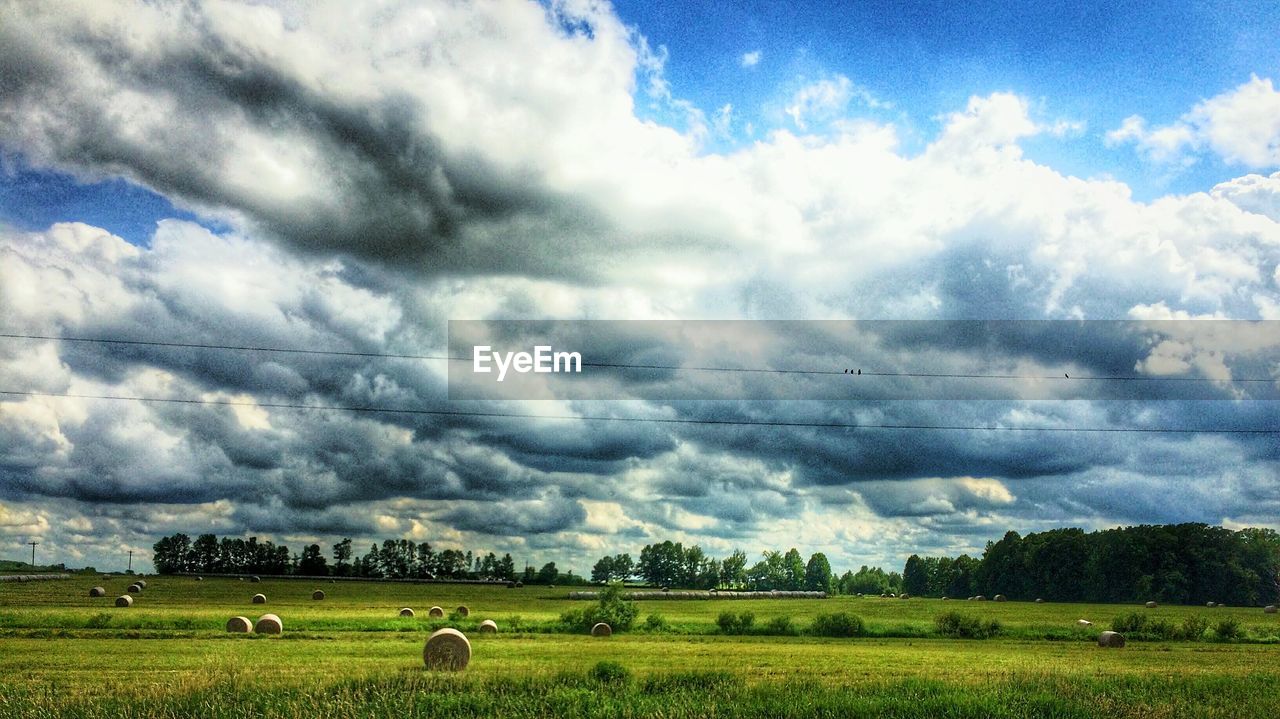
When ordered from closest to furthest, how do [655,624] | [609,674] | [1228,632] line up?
[609,674] < [1228,632] < [655,624]

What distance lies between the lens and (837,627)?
186 feet

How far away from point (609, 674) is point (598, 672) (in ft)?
1.12

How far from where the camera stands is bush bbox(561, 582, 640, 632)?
52938mm

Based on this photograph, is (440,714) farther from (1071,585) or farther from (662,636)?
(1071,585)

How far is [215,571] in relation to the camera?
15562 cm

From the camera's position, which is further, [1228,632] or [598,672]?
[1228,632]

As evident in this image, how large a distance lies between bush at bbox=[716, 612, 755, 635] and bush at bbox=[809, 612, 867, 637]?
13.1 feet

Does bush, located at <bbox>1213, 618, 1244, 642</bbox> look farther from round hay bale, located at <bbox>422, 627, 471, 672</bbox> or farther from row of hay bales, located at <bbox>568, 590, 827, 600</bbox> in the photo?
row of hay bales, located at <bbox>568, 590, 827, 600</bbox>

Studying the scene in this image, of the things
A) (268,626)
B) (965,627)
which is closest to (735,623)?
(965,627)

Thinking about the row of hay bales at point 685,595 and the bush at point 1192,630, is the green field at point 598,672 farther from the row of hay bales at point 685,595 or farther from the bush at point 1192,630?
the row of hay bales at point 685,595

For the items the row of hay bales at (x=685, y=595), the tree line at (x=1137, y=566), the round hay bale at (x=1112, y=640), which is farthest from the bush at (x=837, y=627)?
the tree line at (x=1137, y=566)

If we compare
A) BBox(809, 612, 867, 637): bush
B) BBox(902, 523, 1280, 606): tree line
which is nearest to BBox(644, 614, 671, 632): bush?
BBox(809, 612, 867, 637): bush

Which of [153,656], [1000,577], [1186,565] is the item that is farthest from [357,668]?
[1000,577]

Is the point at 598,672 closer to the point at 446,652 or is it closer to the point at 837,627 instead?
the point at 446,652
